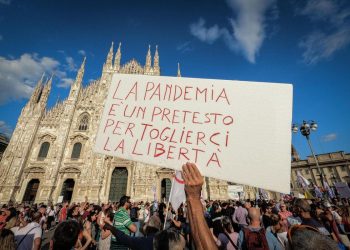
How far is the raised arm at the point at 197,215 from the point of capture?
43.6 inches

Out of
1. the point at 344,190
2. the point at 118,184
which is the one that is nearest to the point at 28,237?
the point at 344,190

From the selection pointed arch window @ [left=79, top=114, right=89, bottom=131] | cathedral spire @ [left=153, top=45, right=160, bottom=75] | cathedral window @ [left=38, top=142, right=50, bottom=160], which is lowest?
cathedral window @ [left=38, top=142, right=50, bottom=160]

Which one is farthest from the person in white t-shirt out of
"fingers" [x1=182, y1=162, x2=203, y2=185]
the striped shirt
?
"fingers" [x1=182, y1=162, x2=203, y2=185]

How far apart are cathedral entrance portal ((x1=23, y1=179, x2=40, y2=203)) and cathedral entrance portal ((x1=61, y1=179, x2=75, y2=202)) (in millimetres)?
2861

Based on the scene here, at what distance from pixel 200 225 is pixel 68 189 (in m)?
22.6

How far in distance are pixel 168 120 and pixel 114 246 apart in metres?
3.20

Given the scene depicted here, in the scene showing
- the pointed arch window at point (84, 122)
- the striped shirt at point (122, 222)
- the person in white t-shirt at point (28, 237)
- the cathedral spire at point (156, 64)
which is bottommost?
the person in white t-shirt at point (28, 237)

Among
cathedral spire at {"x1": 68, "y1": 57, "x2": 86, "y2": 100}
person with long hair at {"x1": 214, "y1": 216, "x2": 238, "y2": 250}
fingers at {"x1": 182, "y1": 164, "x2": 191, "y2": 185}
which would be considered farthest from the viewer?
cathedral spire at {"x1": 68, "y1": 57, "x2": 86, "y2": 100}

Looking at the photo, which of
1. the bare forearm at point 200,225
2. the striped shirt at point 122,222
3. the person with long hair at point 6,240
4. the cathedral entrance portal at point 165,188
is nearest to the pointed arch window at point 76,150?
the cathedral entrance portal at point 165,188

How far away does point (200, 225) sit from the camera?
1.16 m

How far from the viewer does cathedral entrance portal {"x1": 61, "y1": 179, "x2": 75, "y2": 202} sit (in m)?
19.5

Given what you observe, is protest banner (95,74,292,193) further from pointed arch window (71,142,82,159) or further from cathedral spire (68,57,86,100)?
cathedral spire (68,57,86,100)

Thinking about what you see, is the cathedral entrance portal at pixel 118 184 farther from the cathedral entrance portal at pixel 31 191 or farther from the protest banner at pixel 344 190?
the protest banner at pixel 344 190

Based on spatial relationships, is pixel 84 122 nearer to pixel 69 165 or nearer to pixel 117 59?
pixel 69 165
